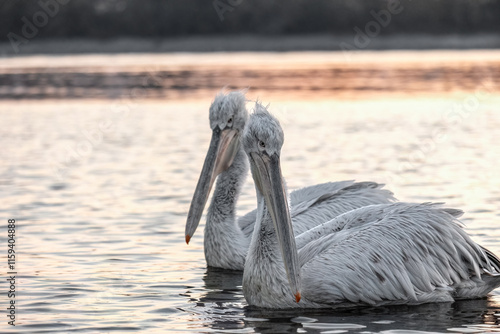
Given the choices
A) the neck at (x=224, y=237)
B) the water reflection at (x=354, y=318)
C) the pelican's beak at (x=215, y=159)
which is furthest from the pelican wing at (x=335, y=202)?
the water reflection at (x=354, y=318)

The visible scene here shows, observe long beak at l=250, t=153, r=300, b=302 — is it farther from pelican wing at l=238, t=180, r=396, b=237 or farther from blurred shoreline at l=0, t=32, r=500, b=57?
blurred shoreline at l=0, t=32, r=500, b=57

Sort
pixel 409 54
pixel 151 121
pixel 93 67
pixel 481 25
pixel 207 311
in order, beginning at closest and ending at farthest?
pixel 207 311 → pixel 151 121 → pixel 93 67 → pixel 409 54 → pixel 481 25

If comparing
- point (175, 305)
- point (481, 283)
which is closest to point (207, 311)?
point (175, 305)

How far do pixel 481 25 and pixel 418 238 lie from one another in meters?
37.1

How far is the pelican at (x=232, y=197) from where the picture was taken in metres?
6.56

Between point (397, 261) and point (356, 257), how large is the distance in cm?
22

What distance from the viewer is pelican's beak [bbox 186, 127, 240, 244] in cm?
650

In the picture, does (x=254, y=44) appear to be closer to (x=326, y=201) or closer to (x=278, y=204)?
Answer: (x=326, y=201)

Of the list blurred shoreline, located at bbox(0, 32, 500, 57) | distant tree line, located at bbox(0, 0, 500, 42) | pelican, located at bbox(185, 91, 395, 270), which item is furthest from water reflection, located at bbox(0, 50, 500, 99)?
pelican, located at bbox(185, 91, 395, 270)

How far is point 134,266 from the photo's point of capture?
6633 mm

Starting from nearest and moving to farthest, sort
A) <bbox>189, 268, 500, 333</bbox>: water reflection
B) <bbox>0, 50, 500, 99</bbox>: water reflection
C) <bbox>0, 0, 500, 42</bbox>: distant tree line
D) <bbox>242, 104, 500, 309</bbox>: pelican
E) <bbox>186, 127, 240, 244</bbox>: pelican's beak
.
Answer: <bbox>189, 268, 500, 333</bbox>: water reflection
<bbox>242, 104, 500, 309</bbox>: pelican
<bbox>186, 127, 240, 244</bbox>: pelican's beak
<bbox>0, 50, 500, 99</bbox>: water reflection
<bbox>0, 0, 500, 42</bbox>: distant tree line

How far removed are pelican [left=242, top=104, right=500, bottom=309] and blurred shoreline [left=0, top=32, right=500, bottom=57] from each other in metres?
34.5

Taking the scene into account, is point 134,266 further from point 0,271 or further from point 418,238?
point 418,238

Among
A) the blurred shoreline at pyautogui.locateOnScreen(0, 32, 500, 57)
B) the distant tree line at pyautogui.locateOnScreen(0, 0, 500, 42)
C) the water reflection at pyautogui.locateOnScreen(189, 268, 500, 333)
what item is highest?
the distant tree line at pyautogui.locateOnScreen(0, 0, 500, 42)
